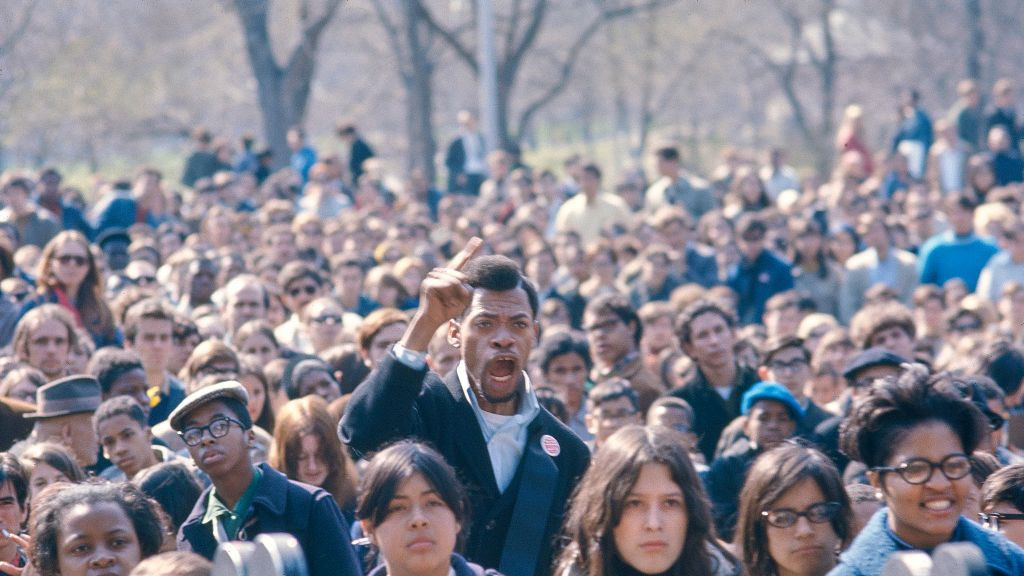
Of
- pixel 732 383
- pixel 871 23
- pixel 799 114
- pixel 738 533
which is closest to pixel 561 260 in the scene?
pixel 732 383

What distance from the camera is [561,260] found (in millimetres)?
15320

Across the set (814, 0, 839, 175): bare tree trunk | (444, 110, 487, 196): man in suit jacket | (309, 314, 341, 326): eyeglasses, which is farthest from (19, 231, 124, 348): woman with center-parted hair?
(814, 0, 839, 175): bare tree trunk

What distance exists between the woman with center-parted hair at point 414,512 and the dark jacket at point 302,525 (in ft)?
0.92

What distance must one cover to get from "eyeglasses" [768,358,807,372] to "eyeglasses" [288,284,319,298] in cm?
428

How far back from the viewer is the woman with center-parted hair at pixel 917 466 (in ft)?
14.3

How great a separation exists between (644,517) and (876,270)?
36.0 feet

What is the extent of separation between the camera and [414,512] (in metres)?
4.78

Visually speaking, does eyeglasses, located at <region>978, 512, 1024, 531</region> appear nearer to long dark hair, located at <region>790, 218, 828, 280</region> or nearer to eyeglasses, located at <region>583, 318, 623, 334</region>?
eyeglasses, located at <region>583, 318, 623, 334</region>

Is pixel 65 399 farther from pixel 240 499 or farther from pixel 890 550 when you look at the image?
pixel 890 550

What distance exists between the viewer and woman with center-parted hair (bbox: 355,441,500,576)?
15.5 ft

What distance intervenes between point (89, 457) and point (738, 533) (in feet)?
11.9

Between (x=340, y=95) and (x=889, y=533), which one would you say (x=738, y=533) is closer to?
(x=889, y=533)

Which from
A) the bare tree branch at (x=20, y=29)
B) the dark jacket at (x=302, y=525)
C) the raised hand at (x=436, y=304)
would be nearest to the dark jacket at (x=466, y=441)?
the raised hand at (x=436, y=304)

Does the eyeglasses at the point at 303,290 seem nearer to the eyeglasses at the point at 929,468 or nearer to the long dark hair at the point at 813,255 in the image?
the long dark hair at the point at 813,255
